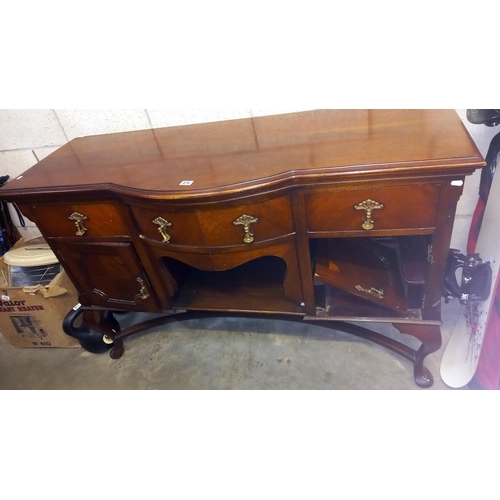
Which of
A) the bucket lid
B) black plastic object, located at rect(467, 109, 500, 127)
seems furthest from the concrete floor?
black plastic object, located at rect(467, 109, 500, 127)

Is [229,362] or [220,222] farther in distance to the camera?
[229,362]

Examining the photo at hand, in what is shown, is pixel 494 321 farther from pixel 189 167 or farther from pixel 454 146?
pixel 189 167

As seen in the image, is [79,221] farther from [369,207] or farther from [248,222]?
[369,207]

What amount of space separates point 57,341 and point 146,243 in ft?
3.06

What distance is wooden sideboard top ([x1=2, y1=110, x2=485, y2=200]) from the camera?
817mm

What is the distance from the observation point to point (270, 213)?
0.92 m

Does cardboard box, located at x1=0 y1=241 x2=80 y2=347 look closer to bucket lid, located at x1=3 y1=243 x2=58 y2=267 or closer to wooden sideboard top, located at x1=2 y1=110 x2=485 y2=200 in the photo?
bucket lid, located at x1=3 y1=243 x2=58 y2=267

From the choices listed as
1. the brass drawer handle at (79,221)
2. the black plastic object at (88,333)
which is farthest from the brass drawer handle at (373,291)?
the black plastic object at (88,333)

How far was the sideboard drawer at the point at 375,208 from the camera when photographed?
0.83m

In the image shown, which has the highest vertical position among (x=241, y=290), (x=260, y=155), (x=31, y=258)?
(x=260, y=155)

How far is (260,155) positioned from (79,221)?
23.2 inches

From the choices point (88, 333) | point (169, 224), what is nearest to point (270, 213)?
point (169, 224)

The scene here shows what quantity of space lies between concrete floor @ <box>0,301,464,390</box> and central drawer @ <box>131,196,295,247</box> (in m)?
0.65

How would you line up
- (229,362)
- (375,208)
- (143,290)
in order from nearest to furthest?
(375,208) → (143,290) → (229,362)
